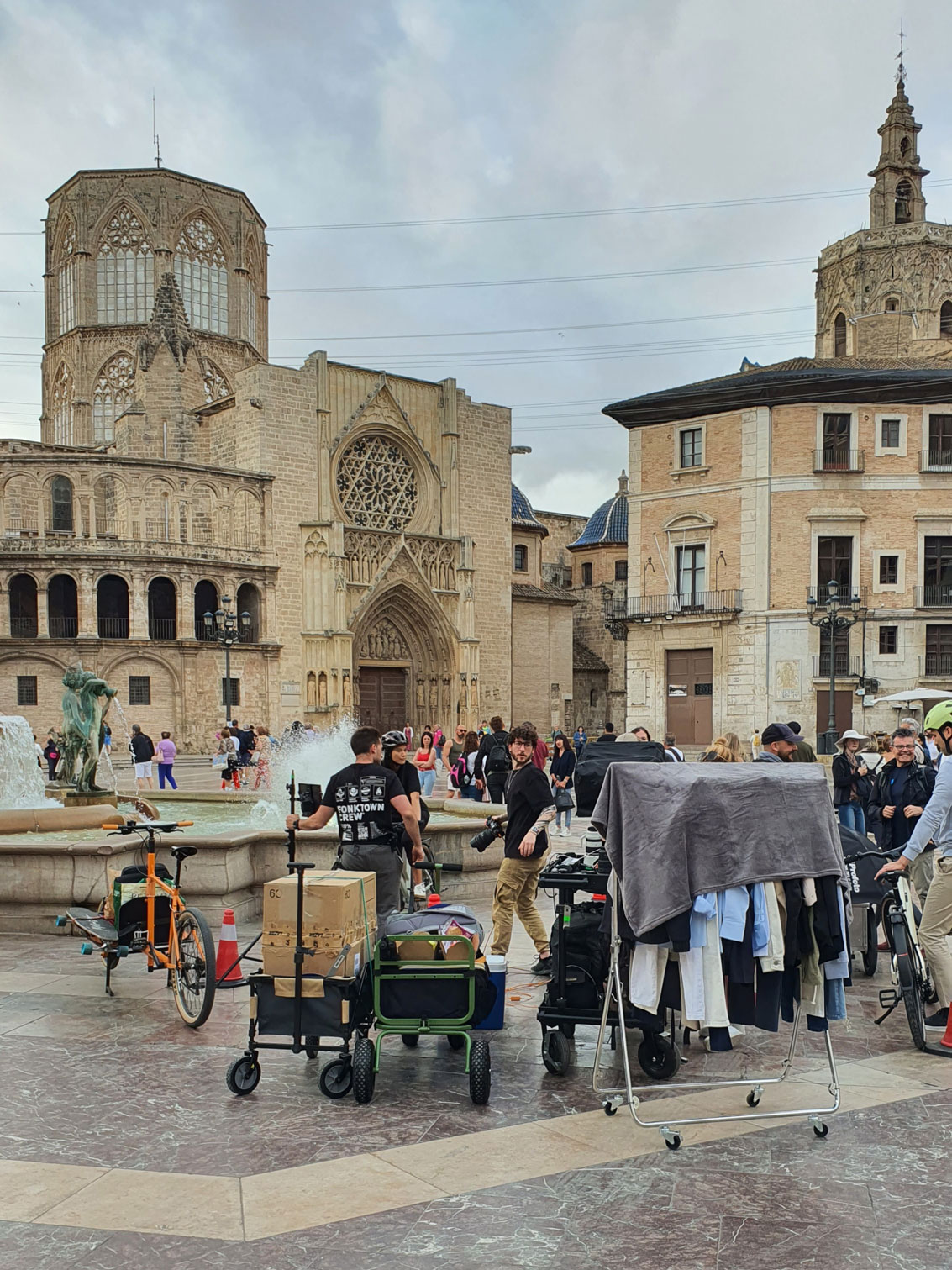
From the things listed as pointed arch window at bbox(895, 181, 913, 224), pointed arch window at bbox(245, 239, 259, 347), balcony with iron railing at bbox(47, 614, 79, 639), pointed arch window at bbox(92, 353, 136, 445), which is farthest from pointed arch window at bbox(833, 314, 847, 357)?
balcony with iron railing at bbox(47, 614, 79, 639)

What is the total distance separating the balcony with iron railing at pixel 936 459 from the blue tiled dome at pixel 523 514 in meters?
21.9

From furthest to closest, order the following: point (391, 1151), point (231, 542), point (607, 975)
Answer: point (231, 542)
point (607, 975)
point (391, 1151)

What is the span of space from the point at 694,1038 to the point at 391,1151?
2505 mm

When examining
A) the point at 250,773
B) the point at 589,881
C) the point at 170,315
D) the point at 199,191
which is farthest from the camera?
the point at 199,191

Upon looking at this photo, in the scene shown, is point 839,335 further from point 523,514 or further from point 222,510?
point 222,510

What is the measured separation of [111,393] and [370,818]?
171 feet

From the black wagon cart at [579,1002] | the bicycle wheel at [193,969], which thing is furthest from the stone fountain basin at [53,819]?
the black wagon cart at [579,1002]

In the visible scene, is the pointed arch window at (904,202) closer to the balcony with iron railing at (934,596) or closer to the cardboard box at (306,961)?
the balcony with iron railing at (934,596)

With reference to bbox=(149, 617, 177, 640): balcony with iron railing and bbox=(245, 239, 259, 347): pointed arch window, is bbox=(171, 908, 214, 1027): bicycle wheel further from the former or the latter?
bbox=(245, 239, 259, 347): pointed arch window

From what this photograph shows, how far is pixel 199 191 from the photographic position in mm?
54625

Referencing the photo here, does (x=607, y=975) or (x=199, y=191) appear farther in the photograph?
(x=199, y=191)

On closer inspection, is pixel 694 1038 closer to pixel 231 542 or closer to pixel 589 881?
pixel 589 881

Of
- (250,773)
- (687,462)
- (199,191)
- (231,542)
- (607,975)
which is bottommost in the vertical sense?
(250,773)

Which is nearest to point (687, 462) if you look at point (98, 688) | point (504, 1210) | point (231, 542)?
point (231, 542)
